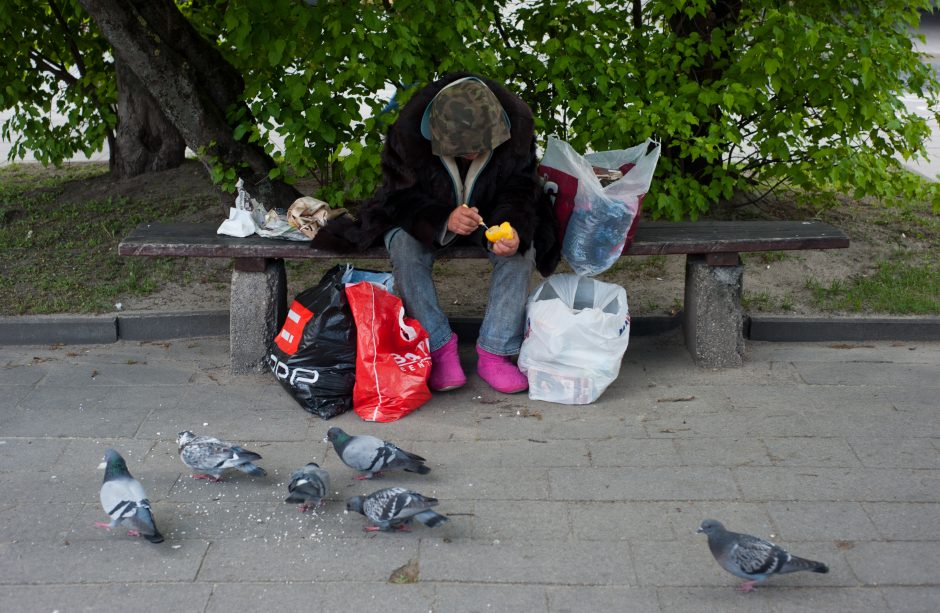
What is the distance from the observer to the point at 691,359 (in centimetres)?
536

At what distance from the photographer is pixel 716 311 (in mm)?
5172

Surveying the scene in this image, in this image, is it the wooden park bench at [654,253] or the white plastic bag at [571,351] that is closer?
the white plastic bag at [571,351]

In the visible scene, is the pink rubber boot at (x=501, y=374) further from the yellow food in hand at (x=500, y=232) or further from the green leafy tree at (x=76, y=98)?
the green leafy tree at (x=76, y=98)

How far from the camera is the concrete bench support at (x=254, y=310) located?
5.06 metres

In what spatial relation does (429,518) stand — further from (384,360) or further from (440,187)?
(440,187)

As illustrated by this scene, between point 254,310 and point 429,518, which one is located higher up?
point 254,310

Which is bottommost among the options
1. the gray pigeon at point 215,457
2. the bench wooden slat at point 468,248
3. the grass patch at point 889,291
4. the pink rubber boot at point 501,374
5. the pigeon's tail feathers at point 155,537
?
the pigeon's tail feathers at point 155,537

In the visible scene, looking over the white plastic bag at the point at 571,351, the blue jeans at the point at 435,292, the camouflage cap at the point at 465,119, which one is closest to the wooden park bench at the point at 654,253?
the blue jeans at the point at 435,292

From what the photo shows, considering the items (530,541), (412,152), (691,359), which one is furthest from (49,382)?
(691,359)

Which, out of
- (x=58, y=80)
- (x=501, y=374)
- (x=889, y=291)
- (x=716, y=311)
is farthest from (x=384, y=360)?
(x=58, y=80)

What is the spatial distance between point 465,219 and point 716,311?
1447 mm

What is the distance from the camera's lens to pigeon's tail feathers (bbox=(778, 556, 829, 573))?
3135 mm

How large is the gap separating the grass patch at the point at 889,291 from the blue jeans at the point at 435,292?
6.59 ft

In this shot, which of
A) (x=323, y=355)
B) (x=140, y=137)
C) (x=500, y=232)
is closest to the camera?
(x=500, y=232)
